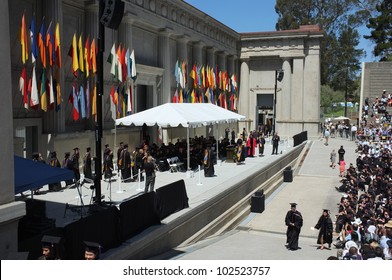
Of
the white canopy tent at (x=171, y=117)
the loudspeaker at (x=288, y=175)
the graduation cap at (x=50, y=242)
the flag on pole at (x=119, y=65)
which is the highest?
the flag on pole at (x=119, y=65)

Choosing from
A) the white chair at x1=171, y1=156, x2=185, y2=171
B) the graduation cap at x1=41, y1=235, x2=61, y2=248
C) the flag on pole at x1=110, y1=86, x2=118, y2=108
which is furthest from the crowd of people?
the flag on pole at x1=110, y1=86, x2=118, y2=108

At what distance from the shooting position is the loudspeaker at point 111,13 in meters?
11.6

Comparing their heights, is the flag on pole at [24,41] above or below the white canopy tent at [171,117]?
above

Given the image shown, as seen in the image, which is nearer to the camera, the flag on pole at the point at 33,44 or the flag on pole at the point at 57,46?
the flag on pole at the point at 33,44

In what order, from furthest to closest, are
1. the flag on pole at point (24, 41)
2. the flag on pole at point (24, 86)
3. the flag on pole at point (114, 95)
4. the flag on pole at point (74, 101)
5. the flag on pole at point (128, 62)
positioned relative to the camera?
the flag on pole at point (128, 62) < the flag on pole at point (114, 95) < the flag on pole at point (74, 101) < the flag on pole at point (24, 86) < the flag on pole at point (24, 41)

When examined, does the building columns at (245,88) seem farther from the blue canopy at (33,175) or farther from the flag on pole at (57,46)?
the blue canopy at (33,175)

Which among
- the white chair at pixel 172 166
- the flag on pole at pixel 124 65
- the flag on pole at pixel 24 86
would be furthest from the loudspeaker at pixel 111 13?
the flag on pole at pixel 124 65

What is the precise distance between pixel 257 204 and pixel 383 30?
5902cm

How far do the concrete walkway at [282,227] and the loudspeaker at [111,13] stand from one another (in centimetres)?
653

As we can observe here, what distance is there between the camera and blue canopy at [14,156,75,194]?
8414 mm

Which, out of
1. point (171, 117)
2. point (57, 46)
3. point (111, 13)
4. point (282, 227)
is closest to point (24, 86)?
point (57, 46)

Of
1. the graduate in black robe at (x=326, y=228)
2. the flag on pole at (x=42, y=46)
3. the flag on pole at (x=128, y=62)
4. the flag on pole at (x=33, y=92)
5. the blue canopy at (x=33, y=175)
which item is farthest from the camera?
the flag on pole at (x=128, y=62)

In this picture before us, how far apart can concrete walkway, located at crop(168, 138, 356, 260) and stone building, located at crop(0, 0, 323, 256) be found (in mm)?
6226
